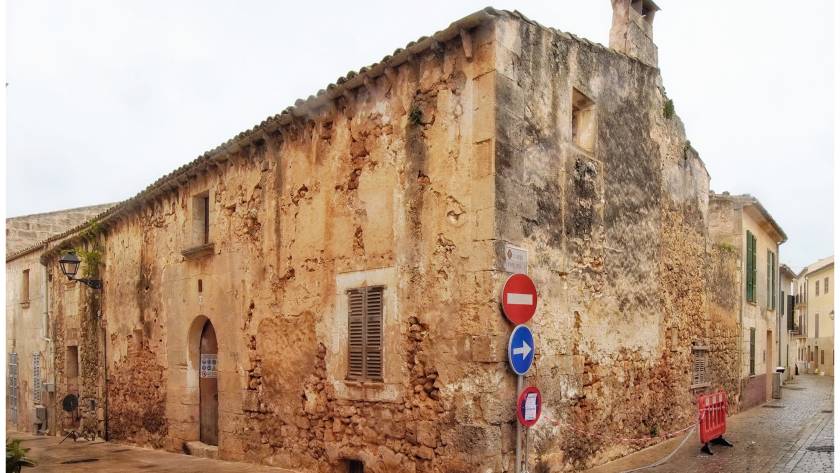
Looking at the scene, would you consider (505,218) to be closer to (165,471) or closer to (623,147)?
(623,147)

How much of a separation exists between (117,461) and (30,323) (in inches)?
407

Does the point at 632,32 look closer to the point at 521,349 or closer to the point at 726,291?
the point at 521,349

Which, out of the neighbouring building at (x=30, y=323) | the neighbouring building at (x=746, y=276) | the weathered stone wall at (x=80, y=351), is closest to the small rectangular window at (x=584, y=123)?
the neighbouring building at (x=746, y=276)

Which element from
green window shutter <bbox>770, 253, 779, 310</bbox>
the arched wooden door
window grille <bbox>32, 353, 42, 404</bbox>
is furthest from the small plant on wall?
green window shutter <bbox>770, 253, 779, 310</bbox>

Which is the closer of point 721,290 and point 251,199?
point 251,199

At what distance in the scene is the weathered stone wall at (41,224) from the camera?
22.2m

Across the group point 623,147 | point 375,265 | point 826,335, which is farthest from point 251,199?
point 826,335

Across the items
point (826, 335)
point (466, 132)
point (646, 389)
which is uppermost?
point (466, 132)

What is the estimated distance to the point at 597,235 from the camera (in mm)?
8906

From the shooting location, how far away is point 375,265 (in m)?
8.08

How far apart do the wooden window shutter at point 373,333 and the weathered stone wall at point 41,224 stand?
57.1 ft

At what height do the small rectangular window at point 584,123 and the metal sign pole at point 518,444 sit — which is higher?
the small rectangular window at point 584,123

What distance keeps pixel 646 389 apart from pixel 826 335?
1469 inches

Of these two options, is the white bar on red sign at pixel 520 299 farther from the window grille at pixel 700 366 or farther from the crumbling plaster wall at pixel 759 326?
the crumbling plaster wall at pixel 759 326
